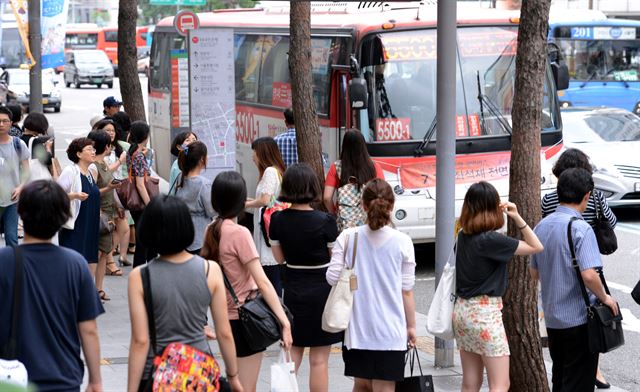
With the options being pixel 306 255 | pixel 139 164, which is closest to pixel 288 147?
pixel 139 164

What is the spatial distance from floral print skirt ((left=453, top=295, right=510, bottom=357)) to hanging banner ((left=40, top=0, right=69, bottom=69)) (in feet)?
42.6

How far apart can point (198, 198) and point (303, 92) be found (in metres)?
3.61

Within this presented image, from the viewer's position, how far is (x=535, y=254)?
667 cm

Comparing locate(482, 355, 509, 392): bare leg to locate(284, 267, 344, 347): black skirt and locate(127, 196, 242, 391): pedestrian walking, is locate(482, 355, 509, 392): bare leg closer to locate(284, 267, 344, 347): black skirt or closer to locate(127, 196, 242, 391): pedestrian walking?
locate(284, 267, 344, 347): black skirt

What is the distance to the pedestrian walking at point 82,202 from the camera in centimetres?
915

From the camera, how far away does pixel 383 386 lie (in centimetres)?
626

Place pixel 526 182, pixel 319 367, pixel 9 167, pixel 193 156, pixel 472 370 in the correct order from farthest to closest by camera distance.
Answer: pixel 9 167 → pixel 193 156 → pixel 526 182 → pixel 319 367 → pixel 472 370

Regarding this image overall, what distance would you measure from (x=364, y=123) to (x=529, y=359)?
232 inches

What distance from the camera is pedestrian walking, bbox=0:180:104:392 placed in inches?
179

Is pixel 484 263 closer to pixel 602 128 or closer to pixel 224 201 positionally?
pixel 224 201

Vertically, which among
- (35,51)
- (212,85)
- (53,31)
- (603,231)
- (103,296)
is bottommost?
(103,296)

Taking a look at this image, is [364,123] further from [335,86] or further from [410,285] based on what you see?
[410,285]

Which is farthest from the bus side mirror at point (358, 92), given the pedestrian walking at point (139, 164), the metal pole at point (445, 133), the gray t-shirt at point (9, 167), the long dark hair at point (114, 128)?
the metal pole at point (445, 133)

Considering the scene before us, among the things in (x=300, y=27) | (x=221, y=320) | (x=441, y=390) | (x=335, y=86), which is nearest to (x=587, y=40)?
(x=335, y=86)
